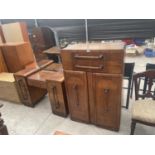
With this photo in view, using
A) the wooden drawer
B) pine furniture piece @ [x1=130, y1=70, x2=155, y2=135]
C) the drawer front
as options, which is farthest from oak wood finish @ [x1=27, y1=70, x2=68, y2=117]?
pine furniture piece @ [x1=130, y1=70, x2=155, y2=135]

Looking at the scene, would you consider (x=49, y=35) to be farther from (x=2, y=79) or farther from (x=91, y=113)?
(x=91, y=113)

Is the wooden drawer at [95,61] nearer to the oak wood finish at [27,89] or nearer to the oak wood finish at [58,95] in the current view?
the oak wood finish at [58,95]

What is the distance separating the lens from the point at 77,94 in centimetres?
171

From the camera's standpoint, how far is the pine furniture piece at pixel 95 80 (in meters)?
1.40

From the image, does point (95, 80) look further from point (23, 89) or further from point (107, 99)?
point (23, 89)

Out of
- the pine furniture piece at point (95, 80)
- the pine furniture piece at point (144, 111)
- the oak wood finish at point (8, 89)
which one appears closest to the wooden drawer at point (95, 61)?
the pine furniture piece at point (95, 80)

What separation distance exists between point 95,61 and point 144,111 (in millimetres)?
676

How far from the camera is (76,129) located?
1835 mm

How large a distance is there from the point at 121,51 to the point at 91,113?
→ 2.74 feet

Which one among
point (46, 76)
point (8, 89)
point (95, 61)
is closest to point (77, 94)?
point (95, 61)

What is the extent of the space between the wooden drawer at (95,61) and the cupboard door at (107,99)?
0.24 ft

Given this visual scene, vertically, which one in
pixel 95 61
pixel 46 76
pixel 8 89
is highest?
pixel 95 61

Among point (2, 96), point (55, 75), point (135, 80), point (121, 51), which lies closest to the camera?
point (121, 51)
